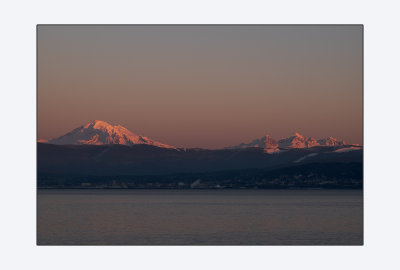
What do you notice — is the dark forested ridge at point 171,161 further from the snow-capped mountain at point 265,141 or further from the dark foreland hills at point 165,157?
the snow-capped mountain at point 265,141

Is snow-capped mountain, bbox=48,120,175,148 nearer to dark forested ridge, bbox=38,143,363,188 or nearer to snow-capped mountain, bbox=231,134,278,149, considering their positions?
dark forested ridge, bbox=38,143,363,188

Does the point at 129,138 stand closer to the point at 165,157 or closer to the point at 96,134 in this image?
the point at 96,134

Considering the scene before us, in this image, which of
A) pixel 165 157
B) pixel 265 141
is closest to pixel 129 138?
pixel 265 141

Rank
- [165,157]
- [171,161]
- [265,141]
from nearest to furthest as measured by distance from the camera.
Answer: [265,141] → [165,157] → [171,161]

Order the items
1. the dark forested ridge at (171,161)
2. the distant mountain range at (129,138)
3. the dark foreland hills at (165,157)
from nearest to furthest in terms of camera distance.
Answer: the distant mountain range at (129,138) → the dark foreland hills at (165,157) → the dark forested ridge at (171,161)

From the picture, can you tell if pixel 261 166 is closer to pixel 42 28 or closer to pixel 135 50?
pixel 135 50

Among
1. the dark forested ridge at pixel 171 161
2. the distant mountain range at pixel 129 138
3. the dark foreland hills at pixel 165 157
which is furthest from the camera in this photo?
the dark forested ridge at pixel 171 161

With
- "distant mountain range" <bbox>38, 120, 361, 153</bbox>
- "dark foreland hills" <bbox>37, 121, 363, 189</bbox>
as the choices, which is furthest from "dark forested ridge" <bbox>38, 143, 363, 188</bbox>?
"distant mountain range" <bbox>38, 120, 361, 153</bbox>

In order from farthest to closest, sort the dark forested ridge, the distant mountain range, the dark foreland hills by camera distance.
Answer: the dark forested ridge
the dark foreland hills
the distant mountain range

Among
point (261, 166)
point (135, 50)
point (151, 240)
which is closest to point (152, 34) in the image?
point (135, 50)

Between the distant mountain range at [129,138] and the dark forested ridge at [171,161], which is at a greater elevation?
the distant mountain range at [129,138]

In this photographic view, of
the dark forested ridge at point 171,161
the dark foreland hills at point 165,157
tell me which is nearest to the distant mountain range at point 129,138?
the dark foreland hills at point 165,157

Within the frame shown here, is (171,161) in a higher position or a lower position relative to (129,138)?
lower

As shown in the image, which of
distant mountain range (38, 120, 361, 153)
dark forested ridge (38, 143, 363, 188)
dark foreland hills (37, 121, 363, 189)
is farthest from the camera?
dark forested ridge (38, 143, 363, 188)
